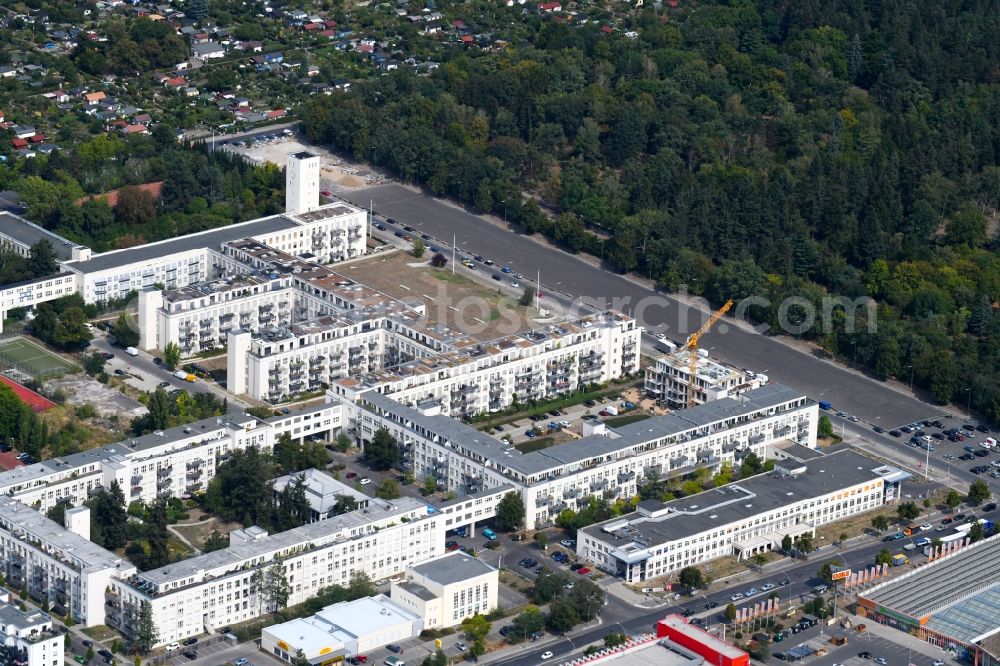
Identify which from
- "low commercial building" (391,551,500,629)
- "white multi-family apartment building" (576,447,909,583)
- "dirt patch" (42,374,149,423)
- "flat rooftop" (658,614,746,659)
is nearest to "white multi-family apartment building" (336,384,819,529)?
"white multi-family apartment building" (576,447,909,583)

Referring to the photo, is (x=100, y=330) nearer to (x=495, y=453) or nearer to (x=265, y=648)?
(x=495, y=453)

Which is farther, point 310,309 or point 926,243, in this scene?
point 926,243

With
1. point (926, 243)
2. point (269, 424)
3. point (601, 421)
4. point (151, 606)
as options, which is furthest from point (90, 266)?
point (926, 243)

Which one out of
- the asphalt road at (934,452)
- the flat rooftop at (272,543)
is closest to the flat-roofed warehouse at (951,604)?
the asphalt road at (934,452)

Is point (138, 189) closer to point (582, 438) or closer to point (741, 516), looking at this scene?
point (582, 438)

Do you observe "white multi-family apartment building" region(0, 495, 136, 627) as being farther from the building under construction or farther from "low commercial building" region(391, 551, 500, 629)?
the building under construction

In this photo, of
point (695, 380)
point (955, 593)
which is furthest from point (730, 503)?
point (695, 380)
